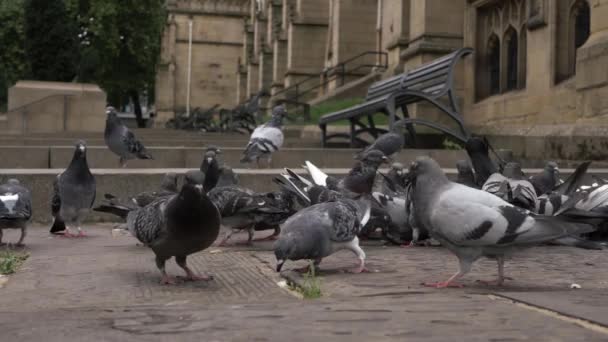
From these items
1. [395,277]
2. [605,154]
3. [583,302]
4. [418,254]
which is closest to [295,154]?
[605,154]

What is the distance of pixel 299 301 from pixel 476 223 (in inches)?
41.6

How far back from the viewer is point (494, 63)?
16281 mm

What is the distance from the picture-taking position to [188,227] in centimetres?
441

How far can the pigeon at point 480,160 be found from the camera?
6371mm

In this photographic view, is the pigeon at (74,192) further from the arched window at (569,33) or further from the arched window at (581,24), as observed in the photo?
the arched window at (581,24)

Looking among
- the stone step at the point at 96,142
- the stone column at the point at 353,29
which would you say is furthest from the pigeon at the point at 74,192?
the stone column at the point at 353,29

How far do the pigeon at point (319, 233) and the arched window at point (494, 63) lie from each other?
468 inches

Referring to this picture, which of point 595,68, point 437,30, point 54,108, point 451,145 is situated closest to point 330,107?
point 437,30

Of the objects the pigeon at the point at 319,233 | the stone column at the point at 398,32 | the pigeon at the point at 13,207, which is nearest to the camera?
the pigeon at the point at 319,233

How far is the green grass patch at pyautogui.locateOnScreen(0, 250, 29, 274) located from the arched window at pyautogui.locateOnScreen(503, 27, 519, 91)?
1149cm

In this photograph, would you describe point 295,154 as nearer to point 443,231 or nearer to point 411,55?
point 411,55

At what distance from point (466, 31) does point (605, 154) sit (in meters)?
7.43

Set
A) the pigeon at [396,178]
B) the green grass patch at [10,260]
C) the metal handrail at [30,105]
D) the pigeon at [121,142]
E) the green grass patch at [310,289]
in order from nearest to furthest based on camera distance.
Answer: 1. the green grass patch at [310,289]
2. the green grass patch at [10,260]
3. the pigeon at [396,178]
4. the pigeon at [121,142]
5. the metal handrail at [30,105]

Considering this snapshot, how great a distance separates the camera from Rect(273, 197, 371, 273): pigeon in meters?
4.56
